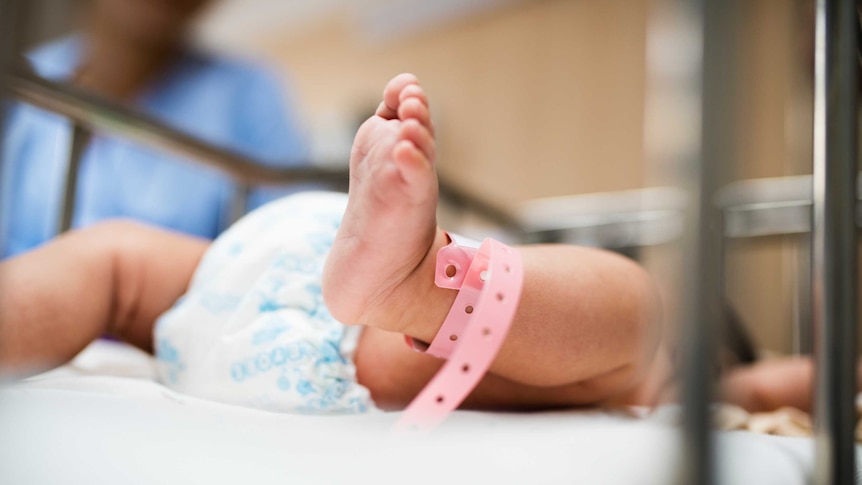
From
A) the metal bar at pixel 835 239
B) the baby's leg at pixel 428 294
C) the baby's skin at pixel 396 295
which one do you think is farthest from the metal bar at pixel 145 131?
the metal bar at pixel 835 239

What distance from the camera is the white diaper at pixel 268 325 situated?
462mm

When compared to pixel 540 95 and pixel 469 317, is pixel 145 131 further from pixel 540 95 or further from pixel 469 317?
pixel 540 95

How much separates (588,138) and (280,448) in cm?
192

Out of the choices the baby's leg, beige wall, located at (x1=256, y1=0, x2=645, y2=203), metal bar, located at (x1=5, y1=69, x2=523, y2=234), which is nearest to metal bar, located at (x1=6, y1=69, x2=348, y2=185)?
metal bar, located at (x1=5, y1=69, x2=523, y2=234)

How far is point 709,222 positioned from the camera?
22 cm

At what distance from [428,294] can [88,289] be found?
29 centimetres

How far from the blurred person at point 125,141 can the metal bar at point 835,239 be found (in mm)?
539

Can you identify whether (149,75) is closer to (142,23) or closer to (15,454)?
(142,23)

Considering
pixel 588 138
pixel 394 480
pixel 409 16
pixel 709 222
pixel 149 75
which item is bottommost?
pixel 394 480

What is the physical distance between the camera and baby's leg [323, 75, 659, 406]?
36 centimetres

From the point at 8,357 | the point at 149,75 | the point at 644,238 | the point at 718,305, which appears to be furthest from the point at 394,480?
the point at 644,238

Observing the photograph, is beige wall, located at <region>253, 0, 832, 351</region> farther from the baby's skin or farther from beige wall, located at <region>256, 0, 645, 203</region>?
the baby's skin

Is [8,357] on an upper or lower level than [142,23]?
lower

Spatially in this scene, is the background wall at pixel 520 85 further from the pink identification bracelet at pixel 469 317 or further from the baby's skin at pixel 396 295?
the pink identification bracelet at pixel 469 317
